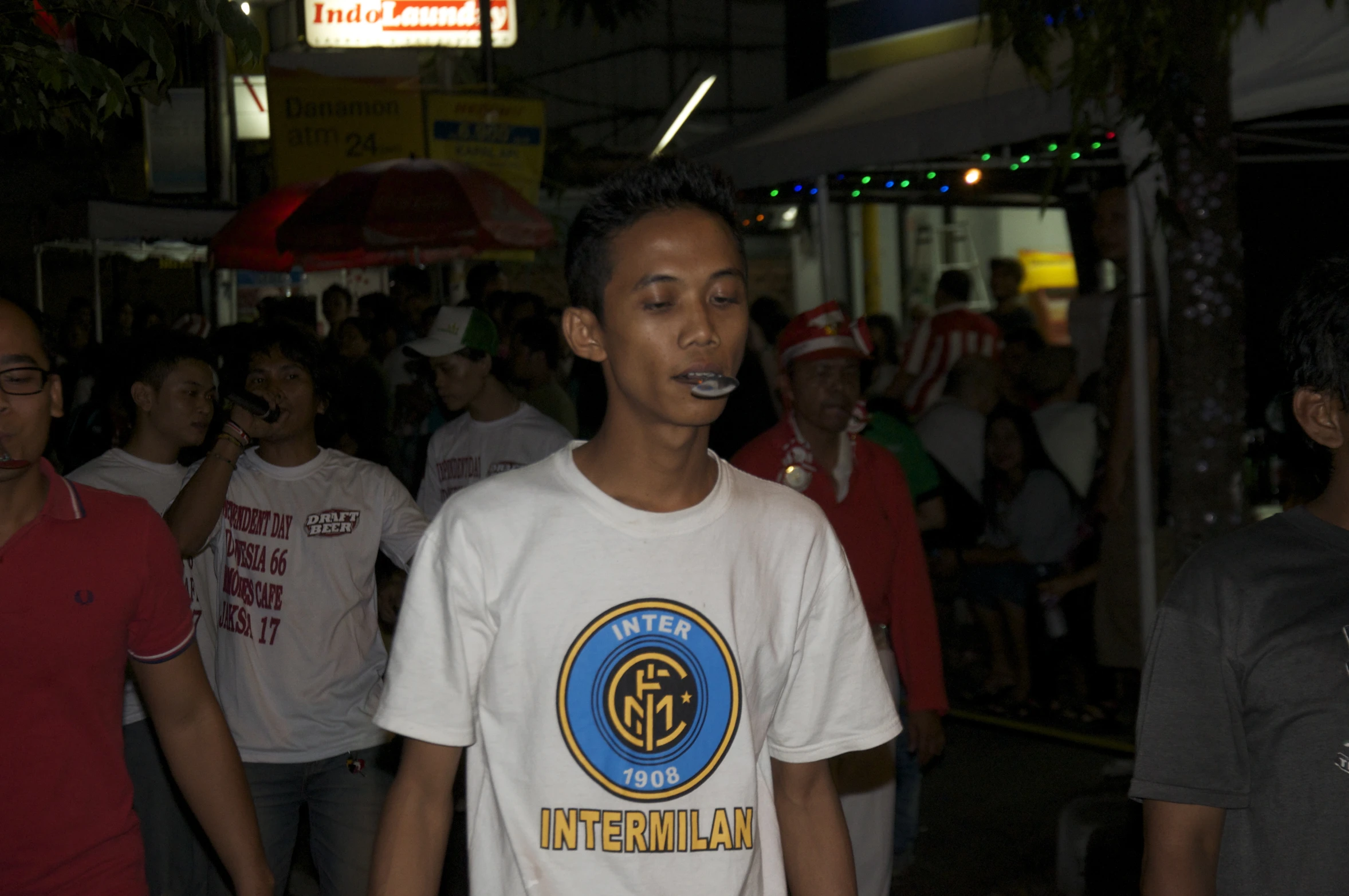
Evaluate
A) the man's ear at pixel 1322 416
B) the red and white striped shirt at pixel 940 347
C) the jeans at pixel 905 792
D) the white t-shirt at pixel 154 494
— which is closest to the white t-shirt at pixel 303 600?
the white t-shirt at pixel 154 494

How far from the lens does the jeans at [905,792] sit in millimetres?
5824

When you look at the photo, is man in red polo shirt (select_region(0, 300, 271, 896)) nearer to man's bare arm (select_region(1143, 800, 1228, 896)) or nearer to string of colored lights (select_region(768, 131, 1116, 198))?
man's bare arm (select_region(1143, 800, 1228, 896))

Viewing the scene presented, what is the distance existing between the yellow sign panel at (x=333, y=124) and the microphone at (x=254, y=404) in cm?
867

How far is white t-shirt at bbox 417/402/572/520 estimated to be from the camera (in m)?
6.39

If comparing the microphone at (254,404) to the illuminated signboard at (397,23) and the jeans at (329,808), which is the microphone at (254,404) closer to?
the jeans at (329,808)

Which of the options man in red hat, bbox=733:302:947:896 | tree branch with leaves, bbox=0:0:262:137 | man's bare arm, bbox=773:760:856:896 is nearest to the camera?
man's bare arm, bbox=773:760:856:896

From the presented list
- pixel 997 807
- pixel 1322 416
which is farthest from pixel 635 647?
pixel 997 807

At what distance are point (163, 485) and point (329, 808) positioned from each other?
4.31 ft

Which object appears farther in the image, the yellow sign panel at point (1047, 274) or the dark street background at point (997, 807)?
the yellow sign panel at point (1047, 274)

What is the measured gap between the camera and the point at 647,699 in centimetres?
238

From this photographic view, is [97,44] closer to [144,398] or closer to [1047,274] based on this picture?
[144,398]

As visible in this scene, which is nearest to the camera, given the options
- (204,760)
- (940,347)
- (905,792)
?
(204,760)

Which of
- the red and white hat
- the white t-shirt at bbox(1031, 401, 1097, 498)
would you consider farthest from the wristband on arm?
the white t-shirt at bbox(1031, 401, 1097, 498)

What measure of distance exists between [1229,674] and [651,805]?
1.01 meters
